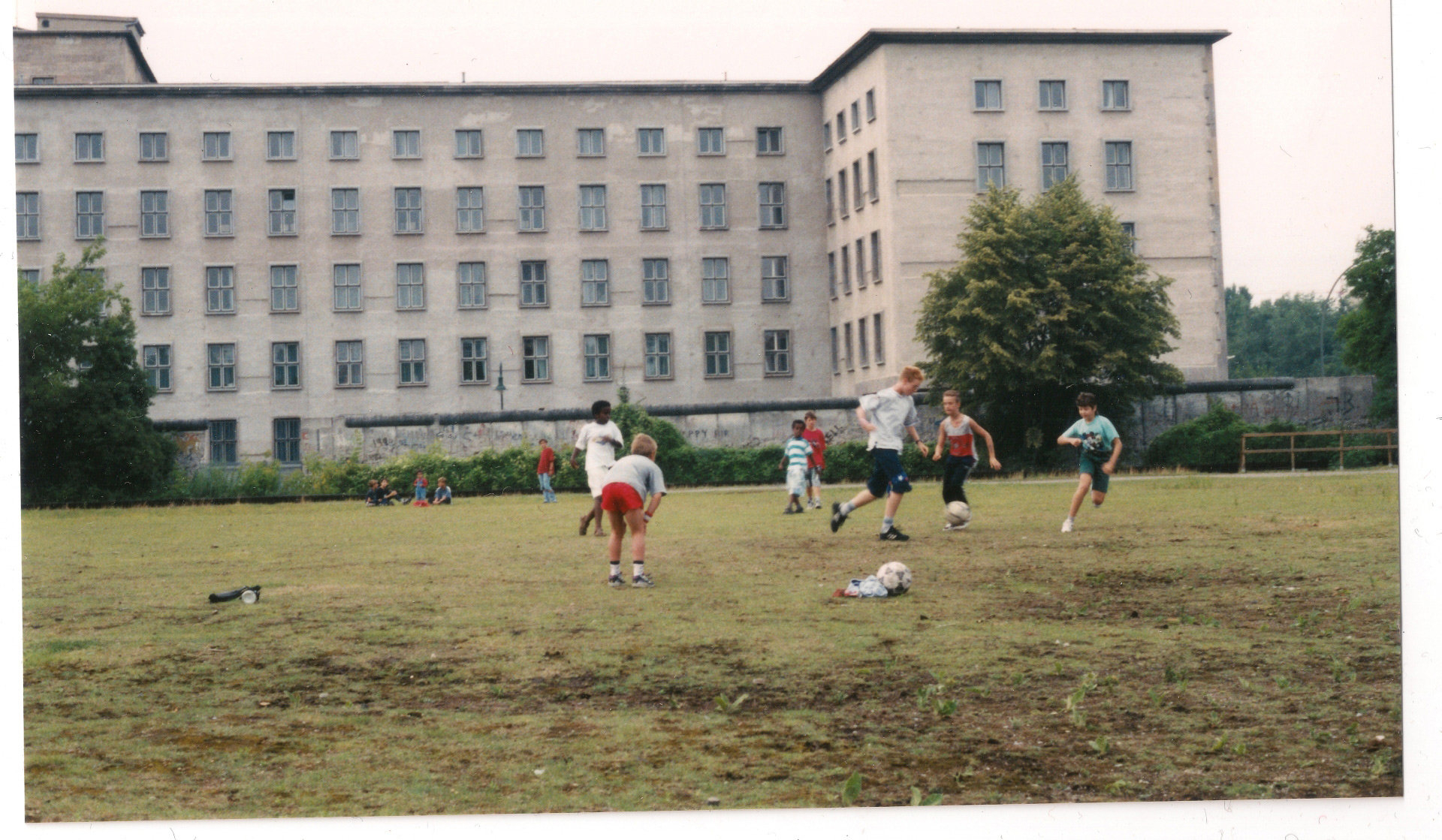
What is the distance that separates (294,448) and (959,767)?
4776 cm

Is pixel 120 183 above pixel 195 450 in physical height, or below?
above

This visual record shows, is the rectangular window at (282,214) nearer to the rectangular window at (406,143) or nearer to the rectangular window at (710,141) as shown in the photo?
the rectangular window at (406,143)

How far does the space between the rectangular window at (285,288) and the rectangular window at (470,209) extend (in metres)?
6.56

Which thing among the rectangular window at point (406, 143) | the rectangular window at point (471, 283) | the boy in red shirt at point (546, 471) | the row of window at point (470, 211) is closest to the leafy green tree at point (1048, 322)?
the row of window at point (470, 211)

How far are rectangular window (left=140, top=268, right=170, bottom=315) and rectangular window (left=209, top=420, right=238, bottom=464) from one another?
4.39 meters

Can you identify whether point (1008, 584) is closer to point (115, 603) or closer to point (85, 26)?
point (115, 603)

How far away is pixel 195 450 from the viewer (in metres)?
31.8

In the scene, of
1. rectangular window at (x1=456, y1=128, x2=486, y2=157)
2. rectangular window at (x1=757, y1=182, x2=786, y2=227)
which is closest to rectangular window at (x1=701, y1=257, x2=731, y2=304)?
rectangular window at (x1=757, y1=182, x2=786, y2=227)

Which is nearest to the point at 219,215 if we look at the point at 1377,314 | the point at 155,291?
the point at 155,291

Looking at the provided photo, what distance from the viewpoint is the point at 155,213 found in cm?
4666

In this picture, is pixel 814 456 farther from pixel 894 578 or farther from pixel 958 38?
pixel 958 38

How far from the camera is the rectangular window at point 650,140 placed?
180ft

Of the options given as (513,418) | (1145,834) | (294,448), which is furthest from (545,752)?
(294,448)

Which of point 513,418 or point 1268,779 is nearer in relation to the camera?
point 1268,779
